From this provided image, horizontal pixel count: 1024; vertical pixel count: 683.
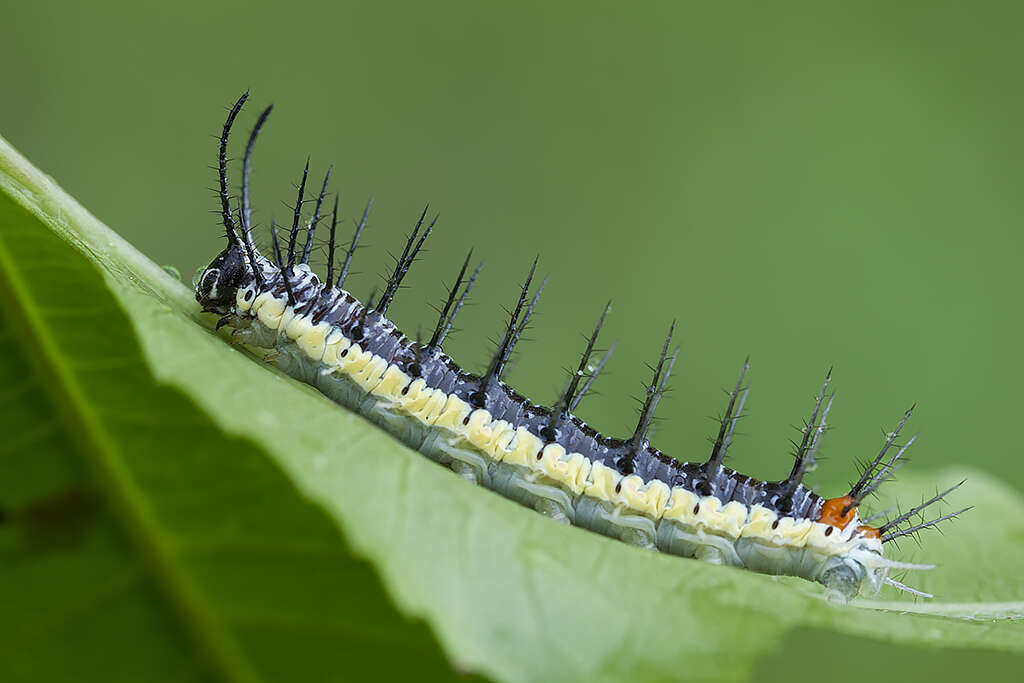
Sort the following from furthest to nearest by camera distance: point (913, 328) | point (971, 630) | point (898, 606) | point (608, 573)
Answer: point (913, 328), point (898, 606), point (971, 630), point (608, 573)

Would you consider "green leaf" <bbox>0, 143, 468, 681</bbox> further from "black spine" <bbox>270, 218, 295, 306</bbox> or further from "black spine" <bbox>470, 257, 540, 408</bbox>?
"black spine" <bbox>470, 257, 540, 408</bbox>

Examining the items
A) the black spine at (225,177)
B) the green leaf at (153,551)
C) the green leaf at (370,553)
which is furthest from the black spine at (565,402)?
the green leaf at (153,551)

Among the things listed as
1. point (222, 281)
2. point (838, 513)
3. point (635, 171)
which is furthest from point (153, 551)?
point (635, 171)

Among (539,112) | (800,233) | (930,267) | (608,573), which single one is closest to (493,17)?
(539,112)

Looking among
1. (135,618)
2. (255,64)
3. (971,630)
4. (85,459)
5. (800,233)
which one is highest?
(800,233)

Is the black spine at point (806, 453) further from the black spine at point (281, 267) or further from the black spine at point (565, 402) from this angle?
the black spine at point (281, 267)

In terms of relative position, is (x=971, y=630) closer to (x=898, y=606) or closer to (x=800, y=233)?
(x=898, y=606)
